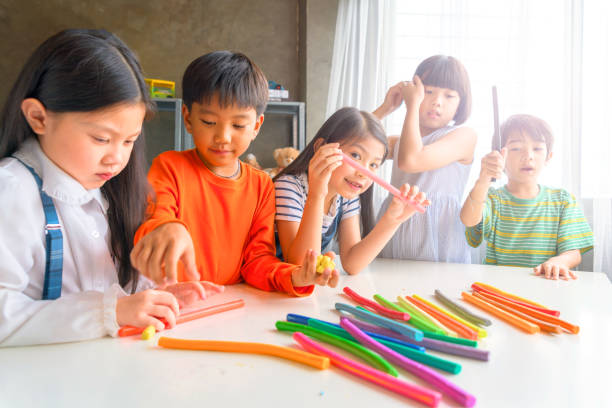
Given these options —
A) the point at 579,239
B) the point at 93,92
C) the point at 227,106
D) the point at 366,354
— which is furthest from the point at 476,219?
the point at 93,92

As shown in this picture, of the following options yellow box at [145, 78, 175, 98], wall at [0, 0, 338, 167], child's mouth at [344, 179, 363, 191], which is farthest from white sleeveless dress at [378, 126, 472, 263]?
yellow box at [145, 78, 175, 98]

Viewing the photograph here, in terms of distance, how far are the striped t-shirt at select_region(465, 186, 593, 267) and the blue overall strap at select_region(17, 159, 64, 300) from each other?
126cm

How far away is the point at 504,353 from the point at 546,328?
141 millimetres

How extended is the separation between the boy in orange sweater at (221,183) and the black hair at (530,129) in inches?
40.5

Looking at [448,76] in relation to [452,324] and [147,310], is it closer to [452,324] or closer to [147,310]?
[452,324]

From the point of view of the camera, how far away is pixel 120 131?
0.72m

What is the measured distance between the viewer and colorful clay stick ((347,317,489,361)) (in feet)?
1.79

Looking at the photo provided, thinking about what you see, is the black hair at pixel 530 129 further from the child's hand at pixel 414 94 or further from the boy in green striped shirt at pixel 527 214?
the child's hand at pixel 414 94

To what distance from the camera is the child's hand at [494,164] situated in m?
1.24

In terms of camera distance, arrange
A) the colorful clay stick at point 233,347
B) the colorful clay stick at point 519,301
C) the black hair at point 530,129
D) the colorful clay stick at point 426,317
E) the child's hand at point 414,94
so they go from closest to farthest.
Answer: the colorful clay stick at point 233,347, the colorful clay stick at point 426,317, the colorful clay stick at point 519,301, the child's hand at point 414,94, the black hair at point 530,129

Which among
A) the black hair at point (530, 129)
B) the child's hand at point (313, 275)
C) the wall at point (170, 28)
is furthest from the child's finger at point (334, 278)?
the wall at point (170, 28)

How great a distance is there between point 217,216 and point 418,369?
649 millimetres

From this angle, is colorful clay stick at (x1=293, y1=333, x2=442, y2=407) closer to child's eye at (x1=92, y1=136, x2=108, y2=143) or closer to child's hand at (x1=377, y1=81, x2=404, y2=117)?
child's eye at (x1=92, y1=136, x2=108, y2=143)

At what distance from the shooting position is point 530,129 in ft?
5.25
